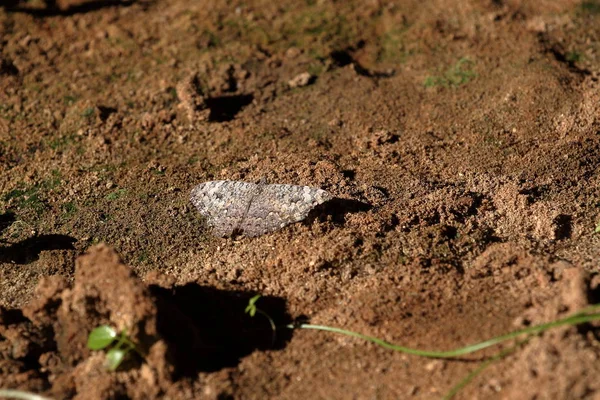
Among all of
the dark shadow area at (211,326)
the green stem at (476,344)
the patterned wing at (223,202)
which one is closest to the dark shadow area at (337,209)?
the patterned wing at (223,202)

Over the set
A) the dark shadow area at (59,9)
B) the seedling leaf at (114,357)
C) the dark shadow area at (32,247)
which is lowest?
the dark shadow area at (32,247)

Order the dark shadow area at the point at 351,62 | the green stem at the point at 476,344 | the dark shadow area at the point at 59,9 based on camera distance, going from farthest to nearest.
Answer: the dark shadow area at the point at 59,9, the dark shadow area at the point at 351,62, the green stem at the point at 476,344

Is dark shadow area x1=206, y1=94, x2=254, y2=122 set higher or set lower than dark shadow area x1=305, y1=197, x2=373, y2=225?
higher

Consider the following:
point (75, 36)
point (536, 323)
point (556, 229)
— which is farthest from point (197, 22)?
point (536, 323)

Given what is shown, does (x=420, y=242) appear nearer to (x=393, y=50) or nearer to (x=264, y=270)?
(x=264, y=270)

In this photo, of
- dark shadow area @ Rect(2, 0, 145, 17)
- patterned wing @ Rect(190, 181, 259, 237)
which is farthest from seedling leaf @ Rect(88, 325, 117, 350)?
dark shadow area @ Rect(2, 0, 145, 17)

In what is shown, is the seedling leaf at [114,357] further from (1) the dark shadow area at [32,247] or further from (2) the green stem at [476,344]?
(1) the dark shadow area at [32,247]

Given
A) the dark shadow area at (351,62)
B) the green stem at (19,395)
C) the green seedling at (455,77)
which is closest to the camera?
the green stem at (19,395)

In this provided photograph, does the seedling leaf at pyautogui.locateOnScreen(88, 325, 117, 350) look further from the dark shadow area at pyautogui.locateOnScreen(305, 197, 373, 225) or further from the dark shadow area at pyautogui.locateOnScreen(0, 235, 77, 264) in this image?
the dark shadow area at pyautogui.locateOnScreen(305, 197, 373, 225)
